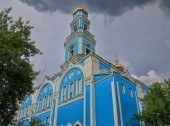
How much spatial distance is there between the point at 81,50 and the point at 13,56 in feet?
64.5

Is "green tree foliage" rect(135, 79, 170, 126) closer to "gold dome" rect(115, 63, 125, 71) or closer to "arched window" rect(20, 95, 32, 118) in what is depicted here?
"gold dome" rect(115, 63, 125, 71)

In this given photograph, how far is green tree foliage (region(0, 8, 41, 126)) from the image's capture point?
1258cm

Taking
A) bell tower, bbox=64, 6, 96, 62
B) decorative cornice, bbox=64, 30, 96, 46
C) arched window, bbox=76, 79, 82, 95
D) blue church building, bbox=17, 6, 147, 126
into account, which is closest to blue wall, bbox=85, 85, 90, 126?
blue church building, bbox=17, 6, 147, 126

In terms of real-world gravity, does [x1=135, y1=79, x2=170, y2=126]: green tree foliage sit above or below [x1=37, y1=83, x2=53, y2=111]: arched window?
below

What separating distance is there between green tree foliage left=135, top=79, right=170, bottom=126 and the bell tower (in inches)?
529

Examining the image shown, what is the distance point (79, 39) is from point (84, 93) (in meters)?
11.1

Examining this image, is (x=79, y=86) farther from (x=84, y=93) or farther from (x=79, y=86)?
(x=84, y=93)

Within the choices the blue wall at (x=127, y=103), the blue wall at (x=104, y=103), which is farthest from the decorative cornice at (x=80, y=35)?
the blue wall at (x=127, y=103)

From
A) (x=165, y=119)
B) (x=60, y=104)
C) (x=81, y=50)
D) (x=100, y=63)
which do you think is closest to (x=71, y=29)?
(x=81, y=50)

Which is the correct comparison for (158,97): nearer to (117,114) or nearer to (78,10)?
(117,114)

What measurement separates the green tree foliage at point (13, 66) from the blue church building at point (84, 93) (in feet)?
23.6

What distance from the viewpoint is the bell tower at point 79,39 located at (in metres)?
32.2

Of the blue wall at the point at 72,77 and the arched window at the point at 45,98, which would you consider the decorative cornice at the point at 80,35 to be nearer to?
the blue wall at the point at 72,77

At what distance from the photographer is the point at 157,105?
18453 millimetres
